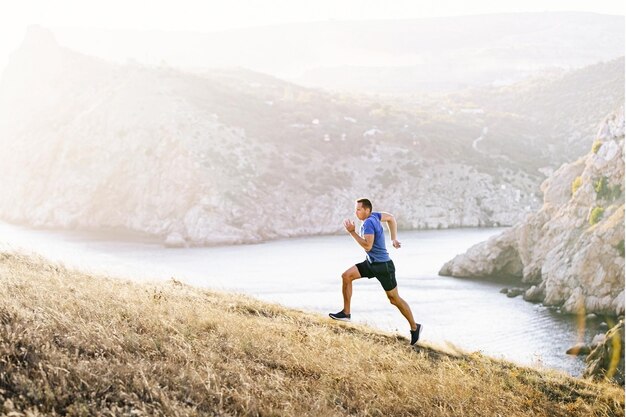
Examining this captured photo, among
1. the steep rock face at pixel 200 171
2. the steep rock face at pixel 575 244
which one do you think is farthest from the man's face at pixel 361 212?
the steep rock face at pixel 200 171

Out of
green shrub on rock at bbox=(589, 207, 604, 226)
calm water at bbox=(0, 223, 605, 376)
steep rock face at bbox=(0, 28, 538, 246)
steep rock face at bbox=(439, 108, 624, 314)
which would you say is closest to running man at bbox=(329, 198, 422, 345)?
calm water at bbox=(0, 223, 605, 376)

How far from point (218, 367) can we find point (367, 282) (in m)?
36.0

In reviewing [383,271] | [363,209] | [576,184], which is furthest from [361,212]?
[576,184]

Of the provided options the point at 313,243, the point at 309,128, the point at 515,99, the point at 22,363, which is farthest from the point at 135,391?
the point at 515,99

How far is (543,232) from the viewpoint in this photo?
42.4 meters

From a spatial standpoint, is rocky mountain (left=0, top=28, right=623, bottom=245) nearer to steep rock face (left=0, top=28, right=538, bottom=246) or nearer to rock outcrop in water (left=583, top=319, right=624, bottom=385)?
steep rock face (left=0, top=28, right=538, bottom=246)

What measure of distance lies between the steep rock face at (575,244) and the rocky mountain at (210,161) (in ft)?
102

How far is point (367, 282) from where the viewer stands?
42719mm

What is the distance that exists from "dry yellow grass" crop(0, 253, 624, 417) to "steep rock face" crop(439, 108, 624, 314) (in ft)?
77.3

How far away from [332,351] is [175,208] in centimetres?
6944

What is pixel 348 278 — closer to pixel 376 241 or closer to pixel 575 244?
pixel 376 241

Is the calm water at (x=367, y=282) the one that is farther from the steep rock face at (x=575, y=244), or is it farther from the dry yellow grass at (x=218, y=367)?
the dry yellow grass at (x=218, y=367)

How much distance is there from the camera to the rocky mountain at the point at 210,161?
7681cm

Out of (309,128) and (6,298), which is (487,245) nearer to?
(6,298)
